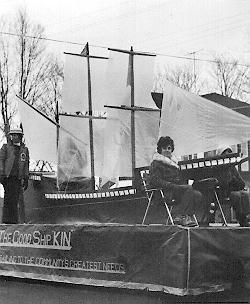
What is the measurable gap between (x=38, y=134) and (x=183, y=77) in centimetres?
281

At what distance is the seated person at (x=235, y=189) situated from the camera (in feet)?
19.1

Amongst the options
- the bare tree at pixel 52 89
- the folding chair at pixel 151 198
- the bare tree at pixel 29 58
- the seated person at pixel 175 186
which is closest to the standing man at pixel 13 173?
the bare tree at pixel 29 58

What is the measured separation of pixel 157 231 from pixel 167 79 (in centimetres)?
230

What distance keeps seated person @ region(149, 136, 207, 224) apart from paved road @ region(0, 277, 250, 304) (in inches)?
41.3

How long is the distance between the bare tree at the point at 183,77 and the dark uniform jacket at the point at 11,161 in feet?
6.00

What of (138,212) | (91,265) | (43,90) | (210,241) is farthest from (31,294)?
(43,90)

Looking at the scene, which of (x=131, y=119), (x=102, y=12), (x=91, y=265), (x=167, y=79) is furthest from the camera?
(x=131, y=119)

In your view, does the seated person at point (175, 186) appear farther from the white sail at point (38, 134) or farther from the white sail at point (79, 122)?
the white sail at point (38, 134)

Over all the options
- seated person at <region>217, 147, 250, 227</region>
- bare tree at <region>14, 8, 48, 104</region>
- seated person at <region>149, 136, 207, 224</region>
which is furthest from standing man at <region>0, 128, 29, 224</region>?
seated person at <region>217, 147, 250, 227</region>

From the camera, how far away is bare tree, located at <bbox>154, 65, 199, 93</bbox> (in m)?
6.33

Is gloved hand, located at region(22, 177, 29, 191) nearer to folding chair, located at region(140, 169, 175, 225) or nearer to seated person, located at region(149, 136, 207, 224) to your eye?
folding chair, located at region(140, 169, 175, 225)

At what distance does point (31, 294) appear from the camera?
570 centimetres

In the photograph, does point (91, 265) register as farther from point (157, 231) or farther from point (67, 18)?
point (67, 18)

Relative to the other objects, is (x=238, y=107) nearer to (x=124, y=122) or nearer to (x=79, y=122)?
(x=124, y=122)
